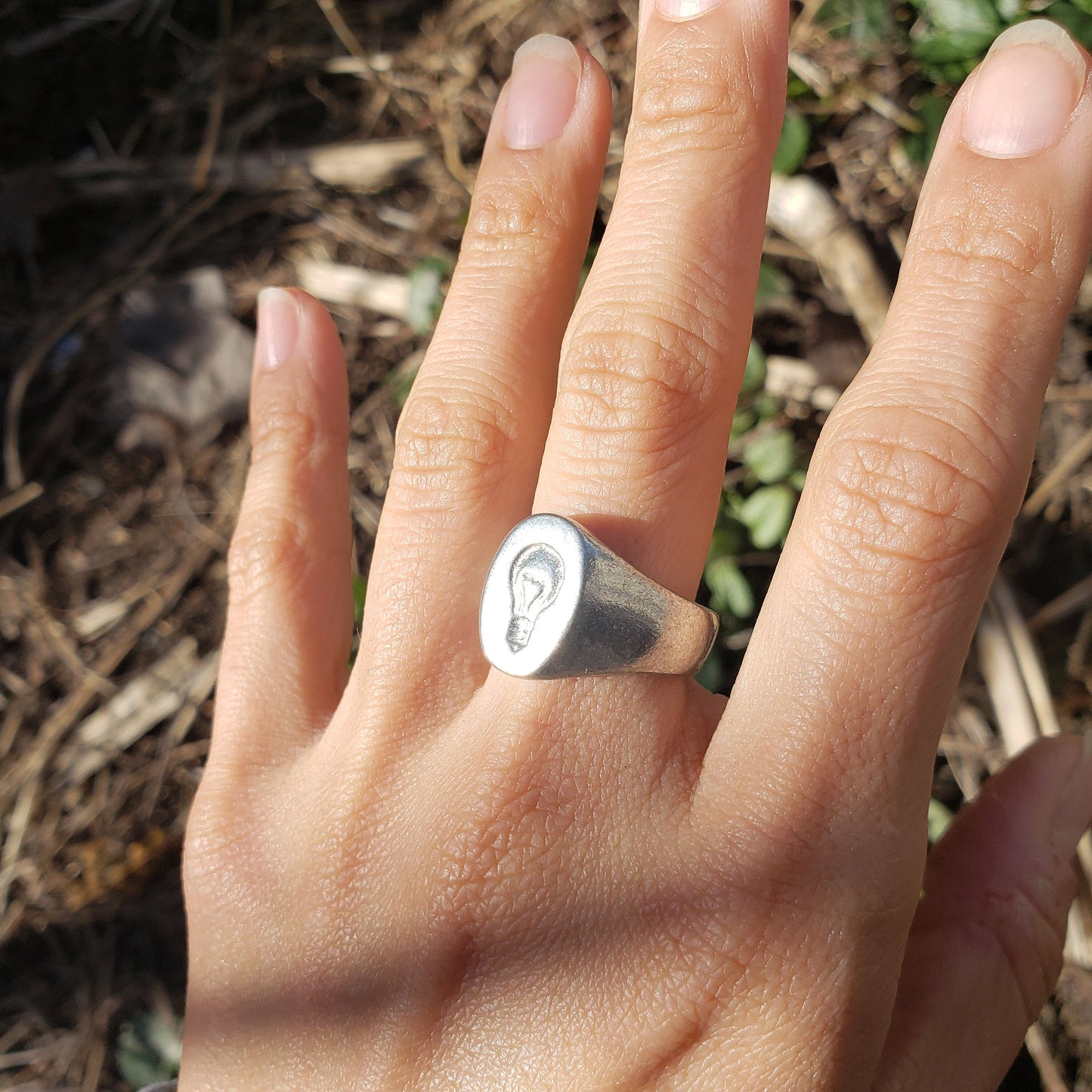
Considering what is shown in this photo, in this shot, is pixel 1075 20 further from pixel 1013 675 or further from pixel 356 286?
pixel 356 286

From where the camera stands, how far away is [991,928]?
1.60 m

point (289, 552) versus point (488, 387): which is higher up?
point (488, 387)

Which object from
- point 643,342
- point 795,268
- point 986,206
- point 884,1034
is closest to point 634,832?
point 884,1034

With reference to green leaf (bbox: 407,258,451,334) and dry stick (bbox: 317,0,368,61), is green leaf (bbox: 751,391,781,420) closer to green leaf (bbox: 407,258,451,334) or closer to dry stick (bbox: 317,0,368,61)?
green leaf (bbox: 407,258,451,334)

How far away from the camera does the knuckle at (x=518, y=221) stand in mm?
1799

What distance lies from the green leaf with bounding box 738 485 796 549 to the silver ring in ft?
2.55

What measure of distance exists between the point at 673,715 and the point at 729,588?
68 centimetres

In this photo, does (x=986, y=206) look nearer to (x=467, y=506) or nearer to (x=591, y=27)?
(x=467, y=506)

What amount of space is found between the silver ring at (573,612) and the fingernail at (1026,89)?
852mm

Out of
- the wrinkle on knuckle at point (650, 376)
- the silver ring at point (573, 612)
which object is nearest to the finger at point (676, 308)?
the wrinkle on knuckle at point (650, 376)

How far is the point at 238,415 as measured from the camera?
2.98 meters

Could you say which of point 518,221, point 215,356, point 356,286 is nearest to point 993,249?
point 518,221

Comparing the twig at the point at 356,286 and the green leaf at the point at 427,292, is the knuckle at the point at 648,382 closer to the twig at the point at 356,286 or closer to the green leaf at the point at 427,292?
the green leaf at the point at 427,292

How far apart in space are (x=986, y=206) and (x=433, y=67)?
6.99 feet
